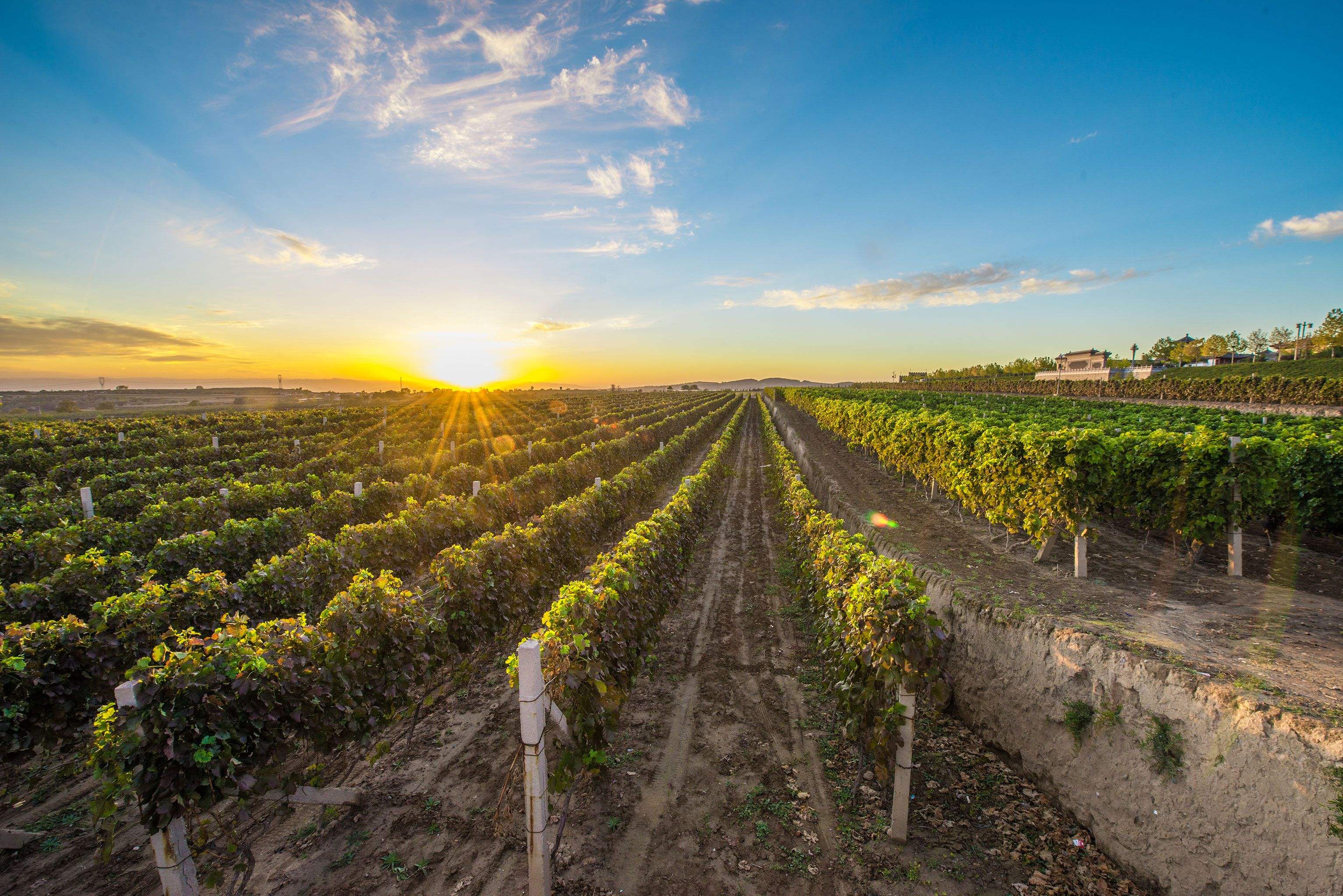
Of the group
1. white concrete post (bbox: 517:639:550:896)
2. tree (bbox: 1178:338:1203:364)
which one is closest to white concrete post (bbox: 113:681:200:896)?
white concrete post (bbox: 517:639:550:896)

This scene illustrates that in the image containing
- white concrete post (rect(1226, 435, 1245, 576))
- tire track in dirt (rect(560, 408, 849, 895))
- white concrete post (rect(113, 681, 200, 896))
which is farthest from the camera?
white concrete post (rect(1226, 435, 1245, 576))

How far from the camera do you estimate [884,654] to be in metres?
5.14

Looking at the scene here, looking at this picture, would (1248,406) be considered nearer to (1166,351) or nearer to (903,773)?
(903,773)

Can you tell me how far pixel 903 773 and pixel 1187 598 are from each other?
5.83 m

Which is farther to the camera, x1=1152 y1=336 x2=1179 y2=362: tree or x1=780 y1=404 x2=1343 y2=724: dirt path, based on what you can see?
x1=1152 y1=336 x2=1179 y2=362: tree

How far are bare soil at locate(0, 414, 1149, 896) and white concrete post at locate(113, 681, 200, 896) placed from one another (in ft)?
1.17

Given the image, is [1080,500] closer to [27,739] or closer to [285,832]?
[285,832]

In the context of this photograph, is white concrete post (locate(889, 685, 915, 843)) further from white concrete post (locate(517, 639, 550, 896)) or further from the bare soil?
white concrete post (locate(517, 639, 550, 896))

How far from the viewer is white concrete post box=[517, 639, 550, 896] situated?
4.21 meters

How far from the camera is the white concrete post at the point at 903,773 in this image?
16.2 feet

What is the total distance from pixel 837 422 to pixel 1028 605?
26901mm

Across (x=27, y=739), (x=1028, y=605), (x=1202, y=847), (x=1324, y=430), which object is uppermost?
(x=1324, y=430)

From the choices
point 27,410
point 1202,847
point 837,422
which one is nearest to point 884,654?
point 1202,847

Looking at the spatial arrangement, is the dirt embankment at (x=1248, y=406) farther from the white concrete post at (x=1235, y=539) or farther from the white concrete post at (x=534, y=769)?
the white concrete post at (x=534, y=769)
